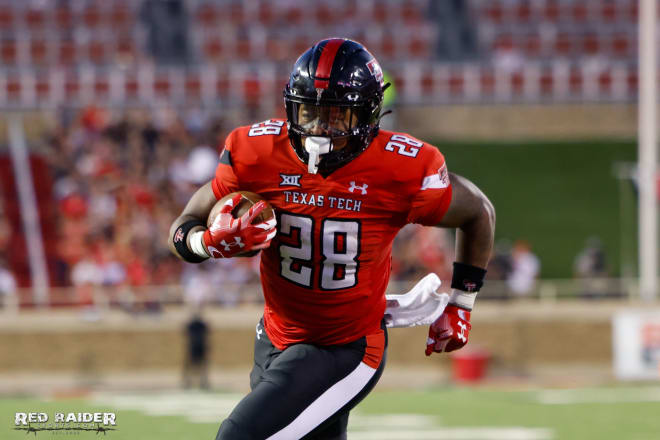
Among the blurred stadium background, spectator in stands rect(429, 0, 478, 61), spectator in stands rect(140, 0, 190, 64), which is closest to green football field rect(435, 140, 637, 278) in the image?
the blurred stadium background

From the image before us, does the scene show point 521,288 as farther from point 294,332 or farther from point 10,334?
point 294,332

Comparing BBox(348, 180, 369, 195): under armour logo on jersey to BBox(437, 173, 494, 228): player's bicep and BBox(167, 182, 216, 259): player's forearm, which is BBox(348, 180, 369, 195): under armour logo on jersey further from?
BBox(167, 182, 216, 259): player's forearm

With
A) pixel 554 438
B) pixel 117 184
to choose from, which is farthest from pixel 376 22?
pixel 554 438

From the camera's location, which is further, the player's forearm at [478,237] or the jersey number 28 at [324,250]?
the player's forearm at [478,237]

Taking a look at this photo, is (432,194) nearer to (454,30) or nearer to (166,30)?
→ (166,30)

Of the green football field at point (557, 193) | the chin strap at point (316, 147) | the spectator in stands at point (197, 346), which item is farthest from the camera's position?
the green football field at point (557, 193)

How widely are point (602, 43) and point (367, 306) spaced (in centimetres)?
2151

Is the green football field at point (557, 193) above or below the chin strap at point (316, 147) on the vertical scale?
below

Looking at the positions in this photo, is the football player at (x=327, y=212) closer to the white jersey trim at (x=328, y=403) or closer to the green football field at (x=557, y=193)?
the white jersey trim at (x=328, y=403)

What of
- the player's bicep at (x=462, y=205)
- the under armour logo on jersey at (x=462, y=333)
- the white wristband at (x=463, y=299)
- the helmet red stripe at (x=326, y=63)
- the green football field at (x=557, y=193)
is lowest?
the green football field at (x=557, y=193)

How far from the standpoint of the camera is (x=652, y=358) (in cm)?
1333

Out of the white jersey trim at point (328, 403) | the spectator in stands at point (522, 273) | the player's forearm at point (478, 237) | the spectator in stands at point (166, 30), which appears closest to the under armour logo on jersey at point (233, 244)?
the white jersey trim at point (328, 403)

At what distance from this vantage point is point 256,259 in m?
15.7

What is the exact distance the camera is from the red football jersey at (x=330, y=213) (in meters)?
4.18
